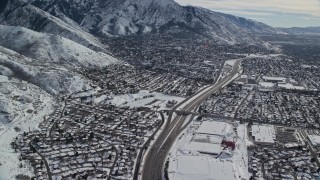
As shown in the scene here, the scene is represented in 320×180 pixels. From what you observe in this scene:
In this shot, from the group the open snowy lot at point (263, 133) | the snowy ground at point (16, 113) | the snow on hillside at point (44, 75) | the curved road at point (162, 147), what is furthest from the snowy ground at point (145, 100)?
the open snowy lot at point (263, 133)

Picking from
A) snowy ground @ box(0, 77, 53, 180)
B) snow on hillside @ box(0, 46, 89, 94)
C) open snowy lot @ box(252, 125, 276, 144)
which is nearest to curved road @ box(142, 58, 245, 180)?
open snowy lot @ box(252, 125, 276, 144)

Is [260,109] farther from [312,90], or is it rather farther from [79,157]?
[79,157]

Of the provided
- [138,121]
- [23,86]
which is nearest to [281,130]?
[138,121]

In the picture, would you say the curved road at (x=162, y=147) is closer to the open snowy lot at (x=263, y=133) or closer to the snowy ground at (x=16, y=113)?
the open snowy lot at (x=263, y=133)

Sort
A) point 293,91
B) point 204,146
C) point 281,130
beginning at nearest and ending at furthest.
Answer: point 204,146 → point 281,130 → point 293,91

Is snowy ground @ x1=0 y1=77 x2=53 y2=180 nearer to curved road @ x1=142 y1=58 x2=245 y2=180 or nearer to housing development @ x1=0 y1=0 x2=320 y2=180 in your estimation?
housing development @ x1=0 y1=0 x2=320 y2=180

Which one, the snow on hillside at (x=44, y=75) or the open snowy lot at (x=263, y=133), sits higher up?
the snow on hillside at (x=44, y=75)

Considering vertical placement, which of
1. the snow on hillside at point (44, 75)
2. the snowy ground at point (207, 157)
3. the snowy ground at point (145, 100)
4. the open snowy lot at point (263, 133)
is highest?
the snow on hillside at point (44, 75)
